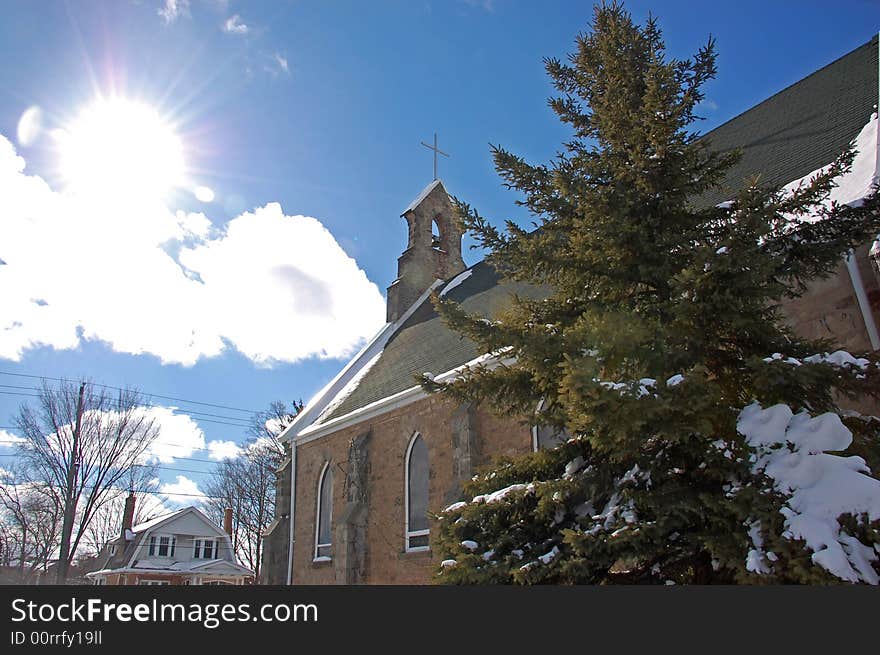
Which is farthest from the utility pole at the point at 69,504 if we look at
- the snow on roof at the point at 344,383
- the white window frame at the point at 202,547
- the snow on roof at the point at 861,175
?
the snow on roof at the point at 861,175

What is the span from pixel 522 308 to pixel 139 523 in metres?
41.2

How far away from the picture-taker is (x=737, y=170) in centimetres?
1149

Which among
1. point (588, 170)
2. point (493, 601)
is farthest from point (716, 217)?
point (493, 601)

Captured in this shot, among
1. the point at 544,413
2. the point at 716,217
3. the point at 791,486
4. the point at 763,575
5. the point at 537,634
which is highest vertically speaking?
the point at 716,217

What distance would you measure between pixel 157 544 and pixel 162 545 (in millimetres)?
334

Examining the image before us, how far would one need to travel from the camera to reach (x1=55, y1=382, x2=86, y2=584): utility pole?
26141mm

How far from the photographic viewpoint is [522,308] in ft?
20.9

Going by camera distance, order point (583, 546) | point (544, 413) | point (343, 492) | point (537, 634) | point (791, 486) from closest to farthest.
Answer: point (537, 634), point (791, 486), point (583, 546), point (544, 413), point (343, 492)

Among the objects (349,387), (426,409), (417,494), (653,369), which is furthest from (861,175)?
(349,387)

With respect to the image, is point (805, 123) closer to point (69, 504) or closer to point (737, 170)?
point (737, 170)

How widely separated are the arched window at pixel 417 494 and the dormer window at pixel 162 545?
99.8ft

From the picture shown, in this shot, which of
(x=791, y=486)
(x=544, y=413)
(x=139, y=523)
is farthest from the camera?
(x=139, y=523)

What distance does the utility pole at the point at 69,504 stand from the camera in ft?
85.8

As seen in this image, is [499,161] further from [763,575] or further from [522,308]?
[763,575]
